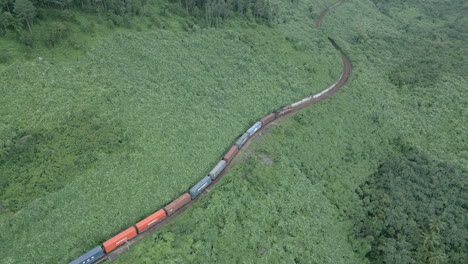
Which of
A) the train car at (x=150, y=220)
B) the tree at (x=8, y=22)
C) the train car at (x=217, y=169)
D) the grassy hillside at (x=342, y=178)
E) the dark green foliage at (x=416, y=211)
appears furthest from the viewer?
the tree at (x=8, y=22)

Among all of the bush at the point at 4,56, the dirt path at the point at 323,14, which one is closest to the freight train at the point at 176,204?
the bush at the point at 4,56

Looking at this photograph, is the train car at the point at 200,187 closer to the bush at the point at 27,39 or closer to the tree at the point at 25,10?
the bush at the point at 27,39

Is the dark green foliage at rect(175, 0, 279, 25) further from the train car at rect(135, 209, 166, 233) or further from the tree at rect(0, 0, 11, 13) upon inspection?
the train car at rect(135, 209, 166, 233)

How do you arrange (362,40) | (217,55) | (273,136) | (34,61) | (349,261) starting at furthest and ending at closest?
(362,40)
(217,55)
(273,136)
(34,61)
(349,261)

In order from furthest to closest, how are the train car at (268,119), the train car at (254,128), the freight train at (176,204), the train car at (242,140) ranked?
the train car at (268,119), the train car at (254,128), the train car at (242,140), the freight train at (176,204)

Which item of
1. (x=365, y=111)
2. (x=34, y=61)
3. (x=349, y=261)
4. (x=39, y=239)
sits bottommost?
(x=349, y=261)

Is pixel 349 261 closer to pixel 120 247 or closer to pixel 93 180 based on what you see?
pixel 120 247

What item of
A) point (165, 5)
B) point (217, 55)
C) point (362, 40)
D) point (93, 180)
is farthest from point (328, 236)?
point (362, 40)
